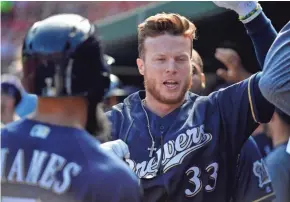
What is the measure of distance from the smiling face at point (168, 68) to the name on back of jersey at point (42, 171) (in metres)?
1.41

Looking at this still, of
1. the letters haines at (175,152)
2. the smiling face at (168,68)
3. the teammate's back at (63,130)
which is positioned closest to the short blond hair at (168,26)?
the smiling face at (168,68)

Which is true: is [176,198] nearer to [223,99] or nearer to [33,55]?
[223,99]

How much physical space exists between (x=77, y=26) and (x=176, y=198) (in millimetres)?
1249

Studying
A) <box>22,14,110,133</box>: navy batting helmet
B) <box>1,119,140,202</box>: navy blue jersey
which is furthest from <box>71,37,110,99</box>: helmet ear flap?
<box>1,119,140,202</box>: navy blue jersey

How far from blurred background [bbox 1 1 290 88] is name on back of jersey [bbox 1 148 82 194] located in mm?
4083

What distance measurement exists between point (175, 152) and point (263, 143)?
2.21 metres

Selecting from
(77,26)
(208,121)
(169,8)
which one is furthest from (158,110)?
(169,8)

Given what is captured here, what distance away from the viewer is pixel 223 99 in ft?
11.3

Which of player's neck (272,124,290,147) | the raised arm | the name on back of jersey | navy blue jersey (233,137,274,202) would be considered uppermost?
the name on back of jersey

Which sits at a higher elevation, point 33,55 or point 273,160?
point 33,55

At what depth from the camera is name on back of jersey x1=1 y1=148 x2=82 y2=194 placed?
6.97 feet

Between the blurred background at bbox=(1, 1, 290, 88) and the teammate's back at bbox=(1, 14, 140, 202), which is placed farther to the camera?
the blurred background at bbox=(1, 1, 290, 88)

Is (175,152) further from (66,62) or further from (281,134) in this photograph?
(66,62)

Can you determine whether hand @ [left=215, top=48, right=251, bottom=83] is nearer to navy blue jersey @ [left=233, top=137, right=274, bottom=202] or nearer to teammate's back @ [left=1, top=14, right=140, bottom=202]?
navy blue jersey @ [left=233, top=137, right=274, bottom=202]
